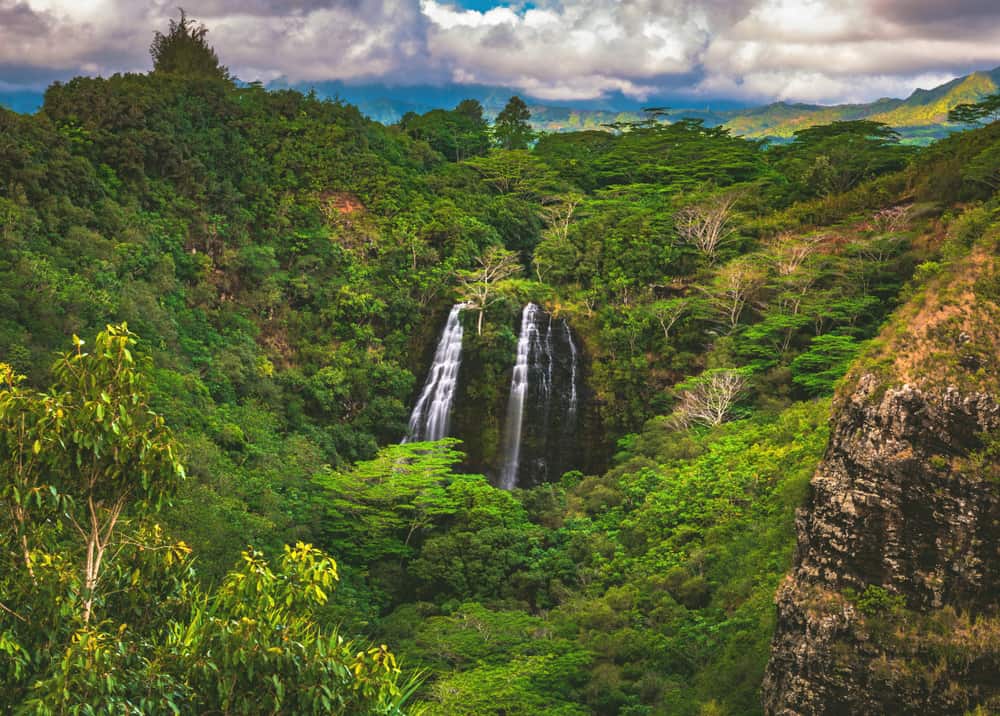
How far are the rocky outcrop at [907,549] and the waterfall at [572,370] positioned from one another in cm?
1790

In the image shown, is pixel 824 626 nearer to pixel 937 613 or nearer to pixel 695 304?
pixel 937 613

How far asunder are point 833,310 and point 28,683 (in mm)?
22210

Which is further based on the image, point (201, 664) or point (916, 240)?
point (916, 240)

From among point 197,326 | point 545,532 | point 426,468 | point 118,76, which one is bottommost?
point 545,532

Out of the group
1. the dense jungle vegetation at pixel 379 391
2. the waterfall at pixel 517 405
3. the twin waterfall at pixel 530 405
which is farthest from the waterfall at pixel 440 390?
the waterfall at pixel 517 405

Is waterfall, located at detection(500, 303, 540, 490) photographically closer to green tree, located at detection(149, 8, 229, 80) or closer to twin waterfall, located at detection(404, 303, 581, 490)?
twin waterfall, located at detection(404, 303, 581, 490)

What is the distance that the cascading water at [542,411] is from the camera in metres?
26.4

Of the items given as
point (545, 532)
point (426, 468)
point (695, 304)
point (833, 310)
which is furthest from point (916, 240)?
point (426, 468)

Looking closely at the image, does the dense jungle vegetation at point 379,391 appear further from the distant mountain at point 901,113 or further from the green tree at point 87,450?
the distant mountain at point 901,113

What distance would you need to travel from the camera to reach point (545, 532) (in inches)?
745

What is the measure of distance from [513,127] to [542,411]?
2874 cm

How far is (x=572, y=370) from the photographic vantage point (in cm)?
2770

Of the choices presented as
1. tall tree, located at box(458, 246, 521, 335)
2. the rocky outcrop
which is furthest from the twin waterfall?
the rocky outcrop

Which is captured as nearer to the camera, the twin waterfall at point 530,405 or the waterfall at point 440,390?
the twin waterfall at point 530,405
